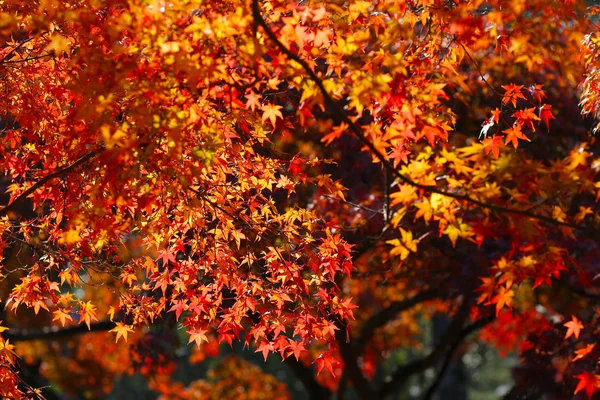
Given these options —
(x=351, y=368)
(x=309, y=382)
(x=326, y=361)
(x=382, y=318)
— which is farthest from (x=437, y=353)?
(x=326, y=361)

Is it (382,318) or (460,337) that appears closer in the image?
(382,318)

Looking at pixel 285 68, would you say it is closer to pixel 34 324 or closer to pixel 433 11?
pixel 433 11

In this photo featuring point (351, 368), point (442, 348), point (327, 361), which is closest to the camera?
point (327, 361)

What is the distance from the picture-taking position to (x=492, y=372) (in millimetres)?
35500

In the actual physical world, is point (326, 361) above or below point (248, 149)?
below

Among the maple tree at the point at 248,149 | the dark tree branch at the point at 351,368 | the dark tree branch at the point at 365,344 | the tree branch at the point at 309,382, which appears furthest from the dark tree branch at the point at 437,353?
the maple tree at the point at 248,149

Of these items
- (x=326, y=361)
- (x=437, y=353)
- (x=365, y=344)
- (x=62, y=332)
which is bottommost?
(x=437, y=353)

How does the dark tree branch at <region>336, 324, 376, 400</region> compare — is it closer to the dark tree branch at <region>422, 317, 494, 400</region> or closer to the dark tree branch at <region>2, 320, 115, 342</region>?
the dark tree branch at <region>422, 317, 494, 400</region>

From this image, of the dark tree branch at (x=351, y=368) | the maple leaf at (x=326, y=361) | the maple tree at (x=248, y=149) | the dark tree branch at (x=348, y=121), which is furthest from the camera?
the dark tree branch at (x=351, y=368)

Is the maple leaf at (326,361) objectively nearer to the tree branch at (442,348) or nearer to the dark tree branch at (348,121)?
the dark tree branch at (348,121)

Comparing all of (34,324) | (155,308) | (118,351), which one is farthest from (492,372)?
(155,308)

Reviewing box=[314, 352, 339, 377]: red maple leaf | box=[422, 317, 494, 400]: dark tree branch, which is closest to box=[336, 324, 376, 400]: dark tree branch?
box=[422, 317, 494, 400]: dark tree branch

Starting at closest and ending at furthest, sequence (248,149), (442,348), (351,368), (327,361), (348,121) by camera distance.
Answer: (348,121) < (248,149) < (327,361) < (351,368) < (442,348)

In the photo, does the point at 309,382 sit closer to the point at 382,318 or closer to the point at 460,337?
the point at 382,318
